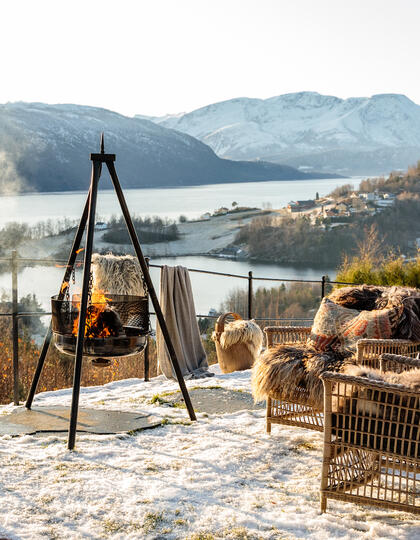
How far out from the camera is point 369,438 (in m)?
2.30

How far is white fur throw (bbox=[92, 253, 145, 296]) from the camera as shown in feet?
15.6

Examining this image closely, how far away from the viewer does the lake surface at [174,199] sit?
2134 cm

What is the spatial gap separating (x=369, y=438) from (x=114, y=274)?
285cm

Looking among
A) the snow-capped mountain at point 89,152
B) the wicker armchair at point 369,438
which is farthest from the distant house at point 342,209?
the wicker armchair at point 369,438

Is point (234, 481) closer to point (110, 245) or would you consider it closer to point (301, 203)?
point (110, 245)

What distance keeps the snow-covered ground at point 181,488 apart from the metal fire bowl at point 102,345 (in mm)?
450

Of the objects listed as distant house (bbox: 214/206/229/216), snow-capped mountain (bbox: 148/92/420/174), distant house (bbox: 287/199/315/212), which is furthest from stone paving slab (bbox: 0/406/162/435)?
snow-capped mountain (bbox: 148/92/420/174)

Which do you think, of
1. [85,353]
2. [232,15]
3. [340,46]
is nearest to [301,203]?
[340,46]

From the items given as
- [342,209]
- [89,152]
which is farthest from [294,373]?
[342,209]

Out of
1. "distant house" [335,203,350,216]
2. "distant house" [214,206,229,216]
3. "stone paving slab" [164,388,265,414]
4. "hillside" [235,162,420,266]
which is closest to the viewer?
"stone paving slab" [164,388,265,414]

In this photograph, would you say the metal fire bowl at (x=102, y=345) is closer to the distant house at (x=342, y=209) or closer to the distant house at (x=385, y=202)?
the distant house at (x=342, y=209)

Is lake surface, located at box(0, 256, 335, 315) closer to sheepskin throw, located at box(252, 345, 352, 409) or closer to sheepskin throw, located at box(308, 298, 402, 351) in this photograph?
sheepskin throw, located at box(308, 298, 402, 351)

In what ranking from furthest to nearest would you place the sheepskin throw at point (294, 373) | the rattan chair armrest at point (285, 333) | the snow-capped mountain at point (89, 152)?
1. the snow-capped mountain at point (89, 152)
2. the rattan chair armrest at point (285, 333)
3. the sheepskin throw at point (294, 373)

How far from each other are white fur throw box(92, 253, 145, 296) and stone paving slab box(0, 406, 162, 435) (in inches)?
45.2
